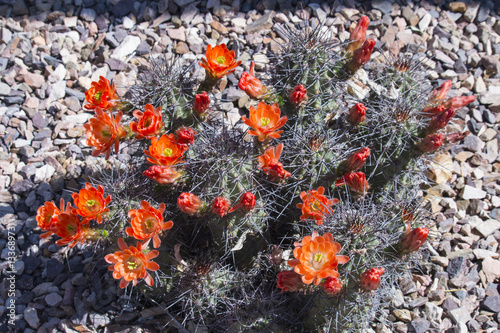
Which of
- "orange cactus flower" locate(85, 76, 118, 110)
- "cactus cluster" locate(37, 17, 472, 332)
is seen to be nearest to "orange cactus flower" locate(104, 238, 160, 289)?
"cactus cluster" locate(37, 17, 472, 332)

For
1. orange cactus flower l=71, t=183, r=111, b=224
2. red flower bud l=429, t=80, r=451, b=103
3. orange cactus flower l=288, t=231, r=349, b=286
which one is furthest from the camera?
red flower bud l=429, t=80, r=451, b=103

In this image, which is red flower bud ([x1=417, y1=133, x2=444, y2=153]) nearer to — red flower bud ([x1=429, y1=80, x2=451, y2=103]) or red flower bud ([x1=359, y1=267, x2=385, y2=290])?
red flower bud ([x1=429, y1=80, x2=451, y2=103])

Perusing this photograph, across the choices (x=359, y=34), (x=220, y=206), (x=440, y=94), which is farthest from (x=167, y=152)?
(x=440, y=94)

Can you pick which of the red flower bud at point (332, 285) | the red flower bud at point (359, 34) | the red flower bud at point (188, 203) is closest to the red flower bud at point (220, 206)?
the red flower bud at point (188, 203)

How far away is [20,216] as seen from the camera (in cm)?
324

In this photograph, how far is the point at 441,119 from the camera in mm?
2432

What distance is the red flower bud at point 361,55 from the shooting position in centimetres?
259

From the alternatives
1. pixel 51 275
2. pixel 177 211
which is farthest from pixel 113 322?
pixel 177 211

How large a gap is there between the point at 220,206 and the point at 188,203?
0.16 meters

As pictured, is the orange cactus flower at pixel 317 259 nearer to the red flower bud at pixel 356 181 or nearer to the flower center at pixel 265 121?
the red flower bud at pixel 356 181

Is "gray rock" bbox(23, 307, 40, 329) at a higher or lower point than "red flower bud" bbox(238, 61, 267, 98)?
lower

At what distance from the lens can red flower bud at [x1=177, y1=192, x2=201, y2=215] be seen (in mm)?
2162

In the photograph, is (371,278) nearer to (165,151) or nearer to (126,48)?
(165,151)

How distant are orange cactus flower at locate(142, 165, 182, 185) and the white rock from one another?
6.96 feet
